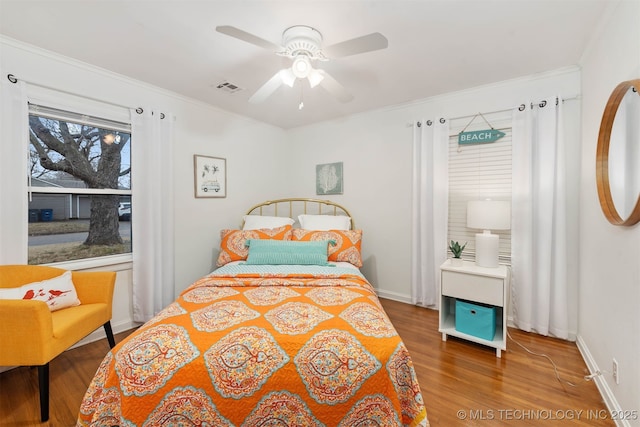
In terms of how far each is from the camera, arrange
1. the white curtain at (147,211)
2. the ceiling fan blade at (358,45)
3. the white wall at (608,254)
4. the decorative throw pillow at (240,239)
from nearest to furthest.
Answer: the white wall at (608,254), the ceiling fan blade at (358,45), the white curtain at (147,211), the decorative throw pillow at (240,239)

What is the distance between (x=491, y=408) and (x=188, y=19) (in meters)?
3.07

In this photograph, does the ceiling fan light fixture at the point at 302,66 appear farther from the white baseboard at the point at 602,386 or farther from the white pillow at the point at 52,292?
the white baseboard at the point at 602,386

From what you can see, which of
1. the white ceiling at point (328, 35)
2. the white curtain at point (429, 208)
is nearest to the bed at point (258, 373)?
the white curtain at point (429, 208)

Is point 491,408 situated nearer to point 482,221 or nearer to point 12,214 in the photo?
point 482,221

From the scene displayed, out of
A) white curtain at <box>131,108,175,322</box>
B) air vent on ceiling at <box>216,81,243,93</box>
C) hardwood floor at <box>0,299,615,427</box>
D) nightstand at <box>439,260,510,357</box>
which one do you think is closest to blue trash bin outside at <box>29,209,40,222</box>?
white curtain at <box>131,108,175,322</box>

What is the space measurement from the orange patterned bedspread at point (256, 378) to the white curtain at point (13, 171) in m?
1.48

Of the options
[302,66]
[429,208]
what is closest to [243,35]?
[302,66]

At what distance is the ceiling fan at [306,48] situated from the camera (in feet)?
5.22

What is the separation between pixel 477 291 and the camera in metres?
2.39

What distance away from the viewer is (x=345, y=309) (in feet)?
5.54

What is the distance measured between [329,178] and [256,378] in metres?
2.99

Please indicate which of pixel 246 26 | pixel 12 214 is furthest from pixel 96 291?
pixel 246 26

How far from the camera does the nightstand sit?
2.27 metres

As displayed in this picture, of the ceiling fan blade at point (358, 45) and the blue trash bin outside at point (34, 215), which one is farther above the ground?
the ceiling fan blade at point (358, 45)
